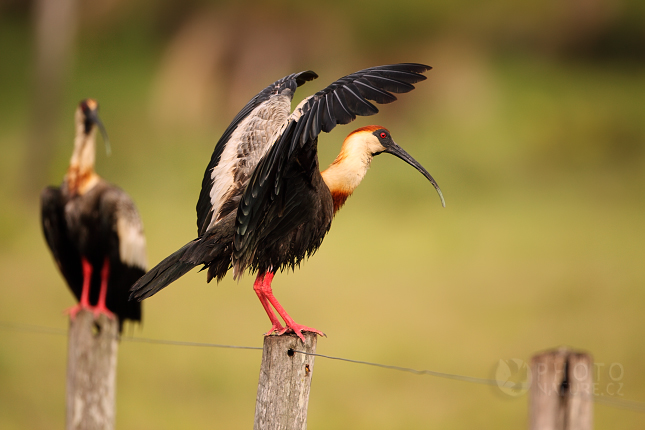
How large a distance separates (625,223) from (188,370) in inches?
225

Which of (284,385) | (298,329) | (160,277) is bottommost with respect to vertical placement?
(284,385)

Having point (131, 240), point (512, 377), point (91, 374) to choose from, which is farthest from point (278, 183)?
point (131, 240)

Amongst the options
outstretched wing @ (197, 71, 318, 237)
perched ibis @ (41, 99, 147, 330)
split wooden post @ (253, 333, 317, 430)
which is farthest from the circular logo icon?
perched ibis @ (41, 99, 147, 330)

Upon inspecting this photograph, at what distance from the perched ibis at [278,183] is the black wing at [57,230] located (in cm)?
195

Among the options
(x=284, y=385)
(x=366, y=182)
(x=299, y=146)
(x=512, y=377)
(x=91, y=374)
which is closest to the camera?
(x=512, y=377)

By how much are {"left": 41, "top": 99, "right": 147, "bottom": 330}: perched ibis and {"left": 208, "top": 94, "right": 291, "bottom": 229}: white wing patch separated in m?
1.74

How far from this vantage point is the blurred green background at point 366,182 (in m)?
5.77

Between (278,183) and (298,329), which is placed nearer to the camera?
(298,329)

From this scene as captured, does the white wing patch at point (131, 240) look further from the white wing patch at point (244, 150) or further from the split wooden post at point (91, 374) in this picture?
the white wing patch at point (244, 150)

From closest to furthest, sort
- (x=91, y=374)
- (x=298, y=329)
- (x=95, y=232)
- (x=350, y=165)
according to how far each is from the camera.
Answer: (x=298, y=329) → (x=350, y=165) → (x=91, y=374) → (x=95, y=232)

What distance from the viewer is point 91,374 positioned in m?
2.99

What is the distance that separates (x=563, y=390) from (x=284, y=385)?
925 mm

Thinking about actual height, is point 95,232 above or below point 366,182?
below

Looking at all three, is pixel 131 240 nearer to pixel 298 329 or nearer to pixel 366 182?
pixel 298 329
